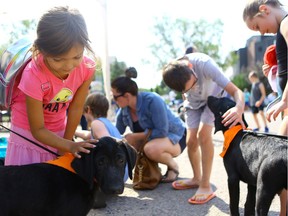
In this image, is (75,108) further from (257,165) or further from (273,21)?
(273,21)

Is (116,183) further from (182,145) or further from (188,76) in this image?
(182,145)

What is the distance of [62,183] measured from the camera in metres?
2.52

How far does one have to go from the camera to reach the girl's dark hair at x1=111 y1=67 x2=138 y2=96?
495 centimetres

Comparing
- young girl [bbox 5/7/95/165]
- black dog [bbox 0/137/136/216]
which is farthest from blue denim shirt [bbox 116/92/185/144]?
black dog [bbox 0/137/136/216]

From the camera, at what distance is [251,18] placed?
9.77 feet

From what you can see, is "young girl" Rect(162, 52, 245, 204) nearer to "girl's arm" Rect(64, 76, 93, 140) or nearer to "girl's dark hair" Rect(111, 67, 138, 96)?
"girl's dark hair" Rect(111, 67, 138, 96)

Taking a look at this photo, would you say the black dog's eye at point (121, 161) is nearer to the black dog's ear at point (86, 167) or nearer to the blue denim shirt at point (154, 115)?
the black dog's ear at point (86, 167)

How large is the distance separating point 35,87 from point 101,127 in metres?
1.90

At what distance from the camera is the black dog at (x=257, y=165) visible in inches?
96.3

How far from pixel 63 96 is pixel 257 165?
1.58 meters

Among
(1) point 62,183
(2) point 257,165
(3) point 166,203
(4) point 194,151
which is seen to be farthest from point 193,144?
(1) point 62,183

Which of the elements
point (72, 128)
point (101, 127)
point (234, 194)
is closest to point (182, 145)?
point (101, 127)

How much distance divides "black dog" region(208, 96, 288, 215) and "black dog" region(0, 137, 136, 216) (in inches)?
39.4

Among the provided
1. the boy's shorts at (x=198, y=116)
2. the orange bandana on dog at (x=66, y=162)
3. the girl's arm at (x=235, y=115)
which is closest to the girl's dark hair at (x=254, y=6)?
the girl's arm at (x=235, y=115)
